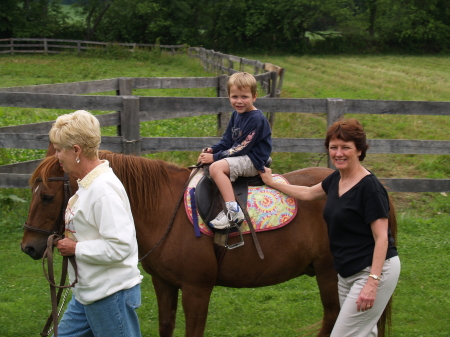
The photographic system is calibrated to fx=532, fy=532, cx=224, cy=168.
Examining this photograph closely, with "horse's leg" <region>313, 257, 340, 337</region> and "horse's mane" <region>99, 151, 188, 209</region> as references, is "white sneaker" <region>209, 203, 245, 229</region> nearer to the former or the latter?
"horse's mane" <region>99, 151, 188, 209</region>

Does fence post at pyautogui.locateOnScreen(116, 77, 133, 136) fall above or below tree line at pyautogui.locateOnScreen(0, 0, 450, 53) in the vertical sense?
below

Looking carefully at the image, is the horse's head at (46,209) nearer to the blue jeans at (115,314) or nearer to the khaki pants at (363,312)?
the blue jeans at (115,314)

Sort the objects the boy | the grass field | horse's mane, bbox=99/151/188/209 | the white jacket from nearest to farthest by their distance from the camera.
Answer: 1. the white jacket
2. horse's mane, bbox=99/151/188/209
3. the boy
4. the grass field

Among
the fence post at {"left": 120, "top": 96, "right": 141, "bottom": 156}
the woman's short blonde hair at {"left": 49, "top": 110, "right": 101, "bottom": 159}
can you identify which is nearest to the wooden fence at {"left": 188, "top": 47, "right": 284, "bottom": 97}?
the fence post at {"left": 120, "top": 96, "right": 141, "bottom": 156}

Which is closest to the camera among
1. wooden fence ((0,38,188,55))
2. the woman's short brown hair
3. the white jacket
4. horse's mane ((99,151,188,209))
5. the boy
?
the white jacket

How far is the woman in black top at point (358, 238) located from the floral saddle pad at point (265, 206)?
0.67 metres

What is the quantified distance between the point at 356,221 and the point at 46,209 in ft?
5.71

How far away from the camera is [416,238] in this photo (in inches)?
246

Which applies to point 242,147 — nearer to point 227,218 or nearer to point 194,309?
point 227,218

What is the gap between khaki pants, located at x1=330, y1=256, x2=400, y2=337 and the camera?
290cm

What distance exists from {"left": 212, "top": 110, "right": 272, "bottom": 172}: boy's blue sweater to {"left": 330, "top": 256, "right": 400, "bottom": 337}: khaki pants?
3.63ft

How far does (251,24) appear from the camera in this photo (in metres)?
45.8

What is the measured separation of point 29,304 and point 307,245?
2677 mm

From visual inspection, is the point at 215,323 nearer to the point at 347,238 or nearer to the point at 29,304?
the point at 29,304
